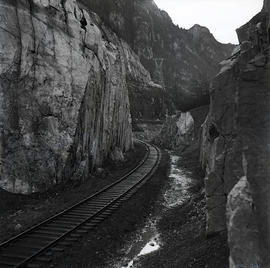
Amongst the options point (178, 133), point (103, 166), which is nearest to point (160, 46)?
point (178, 133)

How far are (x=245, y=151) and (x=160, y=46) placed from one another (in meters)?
110

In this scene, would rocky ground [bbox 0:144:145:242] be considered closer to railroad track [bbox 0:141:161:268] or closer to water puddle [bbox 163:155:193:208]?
railroad track [bbox 0:141:161:268]

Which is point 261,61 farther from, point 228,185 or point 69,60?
point 69,60

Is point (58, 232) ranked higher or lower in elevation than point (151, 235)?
higher

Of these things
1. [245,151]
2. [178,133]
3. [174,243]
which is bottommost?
[174,243]

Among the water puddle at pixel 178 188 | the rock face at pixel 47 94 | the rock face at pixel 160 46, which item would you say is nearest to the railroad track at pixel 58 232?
the water puddle at pixel 178 188

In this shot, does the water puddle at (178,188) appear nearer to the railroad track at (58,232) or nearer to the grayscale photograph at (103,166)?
the grayscale photograph at (103,166)

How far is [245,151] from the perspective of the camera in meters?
7.83

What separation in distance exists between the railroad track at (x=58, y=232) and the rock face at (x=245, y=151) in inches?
201

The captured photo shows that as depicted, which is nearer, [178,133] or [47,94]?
[47,94]

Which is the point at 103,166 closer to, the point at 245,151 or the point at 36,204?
the point at 36,204

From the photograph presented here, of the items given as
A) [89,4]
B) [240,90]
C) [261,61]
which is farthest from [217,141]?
[89,4]

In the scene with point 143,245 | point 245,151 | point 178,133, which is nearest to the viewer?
point 245,151

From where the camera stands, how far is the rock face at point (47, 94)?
647 inches
